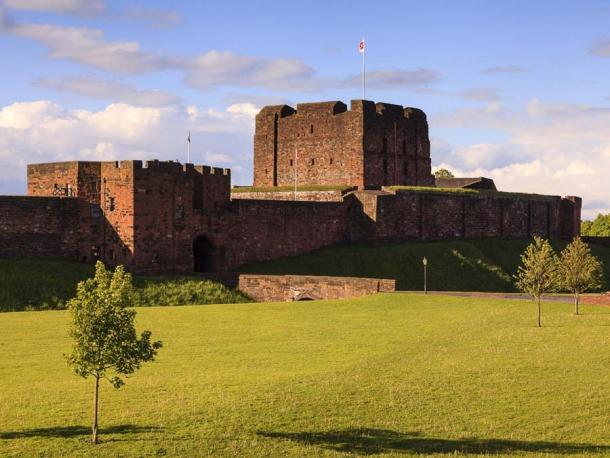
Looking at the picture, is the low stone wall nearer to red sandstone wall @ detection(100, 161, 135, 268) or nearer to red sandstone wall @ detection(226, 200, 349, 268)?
red sandstone wall @ detection(226, 200, 349, 268)

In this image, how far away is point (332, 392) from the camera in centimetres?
2283

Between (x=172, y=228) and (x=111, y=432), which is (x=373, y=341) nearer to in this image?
(x=111, y=432)

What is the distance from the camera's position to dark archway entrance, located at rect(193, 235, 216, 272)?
55688 mm

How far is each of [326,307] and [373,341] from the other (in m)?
10.1

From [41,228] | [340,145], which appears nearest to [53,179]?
[41,228]

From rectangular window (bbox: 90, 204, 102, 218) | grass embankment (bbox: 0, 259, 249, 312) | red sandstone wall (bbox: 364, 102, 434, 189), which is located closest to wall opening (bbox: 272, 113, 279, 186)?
red sandstone wall (bbox: 364, 102, 434, 189)

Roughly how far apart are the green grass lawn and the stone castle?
1643cm

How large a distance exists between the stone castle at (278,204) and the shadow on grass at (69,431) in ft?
102

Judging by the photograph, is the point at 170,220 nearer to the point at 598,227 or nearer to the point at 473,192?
the point at 473,192

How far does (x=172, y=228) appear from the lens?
5256cm

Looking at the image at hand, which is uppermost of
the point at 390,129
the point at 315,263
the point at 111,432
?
the point at 390,129

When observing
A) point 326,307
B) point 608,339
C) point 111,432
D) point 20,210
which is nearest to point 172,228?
point 20,210

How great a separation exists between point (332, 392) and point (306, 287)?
2530cm

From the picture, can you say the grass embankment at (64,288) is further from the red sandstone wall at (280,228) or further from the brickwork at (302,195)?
the brickwork at (302,195)
